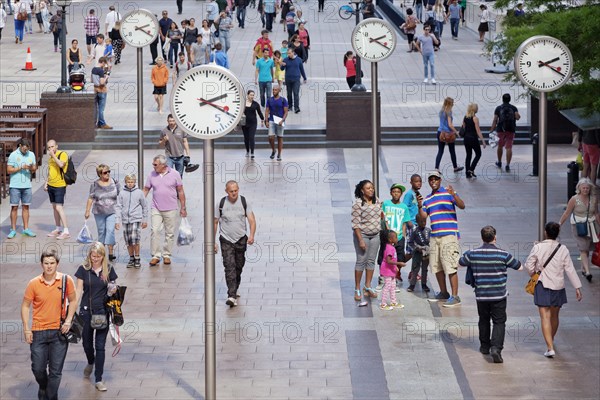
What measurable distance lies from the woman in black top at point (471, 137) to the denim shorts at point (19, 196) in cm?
939

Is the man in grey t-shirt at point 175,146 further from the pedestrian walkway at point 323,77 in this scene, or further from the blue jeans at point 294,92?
the blue jeans at point 294,92

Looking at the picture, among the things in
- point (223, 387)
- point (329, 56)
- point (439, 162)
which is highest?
point (329, 56)

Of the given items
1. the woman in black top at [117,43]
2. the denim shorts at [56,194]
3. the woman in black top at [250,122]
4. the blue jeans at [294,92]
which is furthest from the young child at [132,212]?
the woman in black top at [117,43]

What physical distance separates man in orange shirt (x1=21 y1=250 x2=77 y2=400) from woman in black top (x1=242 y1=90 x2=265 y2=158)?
1506cm

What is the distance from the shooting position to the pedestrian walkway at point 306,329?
1433 cm

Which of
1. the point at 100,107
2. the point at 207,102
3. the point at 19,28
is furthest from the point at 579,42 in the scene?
the point at 19,28

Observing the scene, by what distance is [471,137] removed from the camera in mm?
27016

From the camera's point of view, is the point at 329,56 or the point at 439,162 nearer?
the point at 439,162

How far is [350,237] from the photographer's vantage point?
21844 millimetres

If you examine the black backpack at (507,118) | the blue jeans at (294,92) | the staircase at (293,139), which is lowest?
the staircase at (293,139)

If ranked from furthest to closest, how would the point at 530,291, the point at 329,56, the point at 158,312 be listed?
the point at 329,56 → the point at 158,312 → the point at 530,291

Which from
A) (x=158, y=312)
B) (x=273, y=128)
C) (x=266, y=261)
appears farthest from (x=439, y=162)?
(x=158, y=312)

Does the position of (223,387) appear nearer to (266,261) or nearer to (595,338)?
(595,338)

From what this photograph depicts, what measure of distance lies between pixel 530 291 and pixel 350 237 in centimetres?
671
